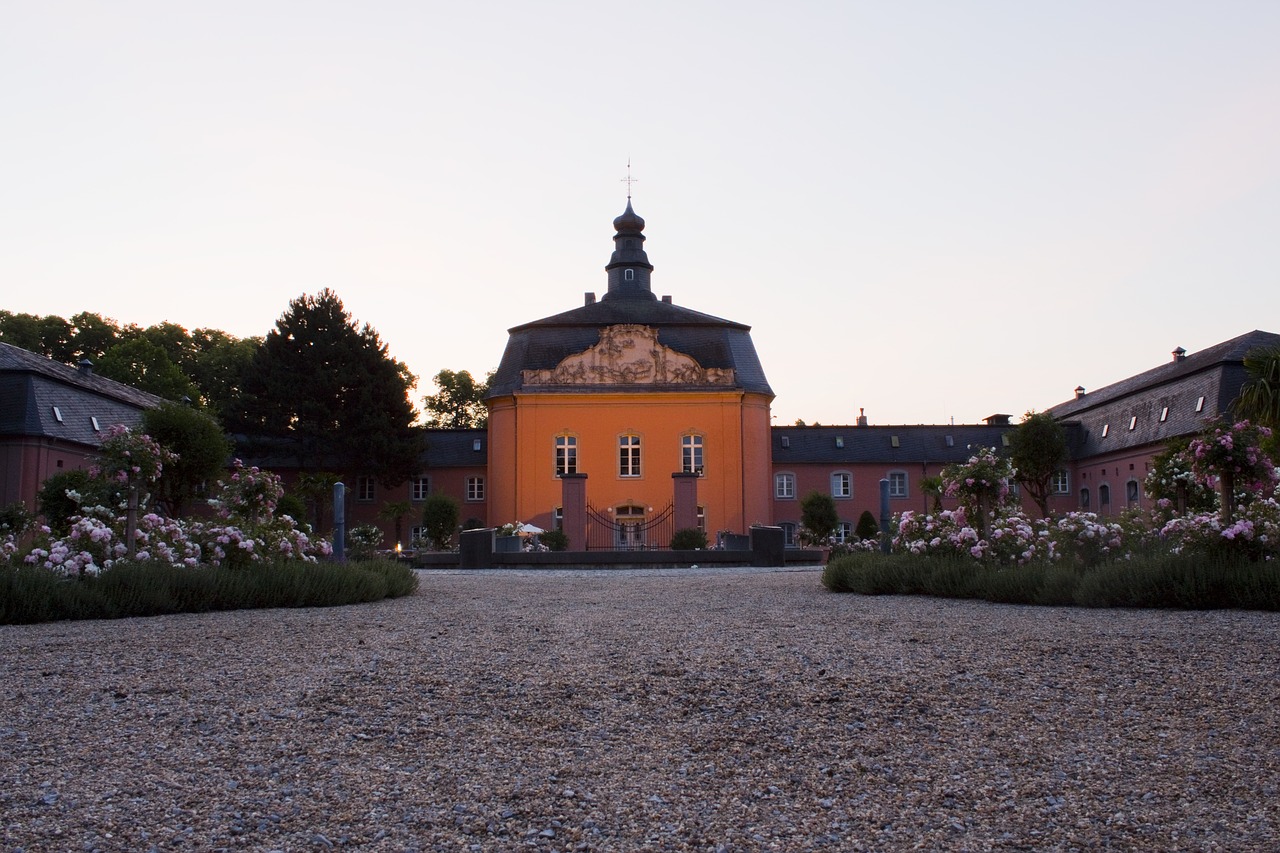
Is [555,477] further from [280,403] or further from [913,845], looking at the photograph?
[913,845]

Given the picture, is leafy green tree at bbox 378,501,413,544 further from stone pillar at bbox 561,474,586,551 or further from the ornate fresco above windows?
stone pillar at bbox 561,474,586,551

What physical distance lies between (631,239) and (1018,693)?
4194cm

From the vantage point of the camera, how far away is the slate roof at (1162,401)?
3244 cm

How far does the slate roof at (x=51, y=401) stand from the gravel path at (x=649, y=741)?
24.7m

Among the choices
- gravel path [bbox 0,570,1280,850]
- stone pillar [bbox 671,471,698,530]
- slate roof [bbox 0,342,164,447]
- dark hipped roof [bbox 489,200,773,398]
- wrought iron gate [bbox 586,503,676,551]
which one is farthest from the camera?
dark hipped roof [bbox 489,200,773,398]

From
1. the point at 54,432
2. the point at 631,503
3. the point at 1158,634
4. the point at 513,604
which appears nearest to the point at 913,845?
the point at 1158,634

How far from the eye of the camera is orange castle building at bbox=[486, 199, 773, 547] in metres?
38.3

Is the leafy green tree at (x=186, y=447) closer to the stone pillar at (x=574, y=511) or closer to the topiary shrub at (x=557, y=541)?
the topiary shrub at (x=557, y=541)

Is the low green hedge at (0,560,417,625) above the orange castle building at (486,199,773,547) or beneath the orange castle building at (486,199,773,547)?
beneath

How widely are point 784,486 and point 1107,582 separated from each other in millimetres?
33484

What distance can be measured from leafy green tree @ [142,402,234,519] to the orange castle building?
11372 mm

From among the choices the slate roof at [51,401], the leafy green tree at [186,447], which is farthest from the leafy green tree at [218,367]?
the leafy green tree at [186,447]

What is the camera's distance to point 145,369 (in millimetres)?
44188

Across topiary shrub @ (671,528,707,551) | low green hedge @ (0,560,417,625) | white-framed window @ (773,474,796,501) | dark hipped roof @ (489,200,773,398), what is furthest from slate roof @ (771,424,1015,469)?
low green hedge @ (0,560,417,625)
